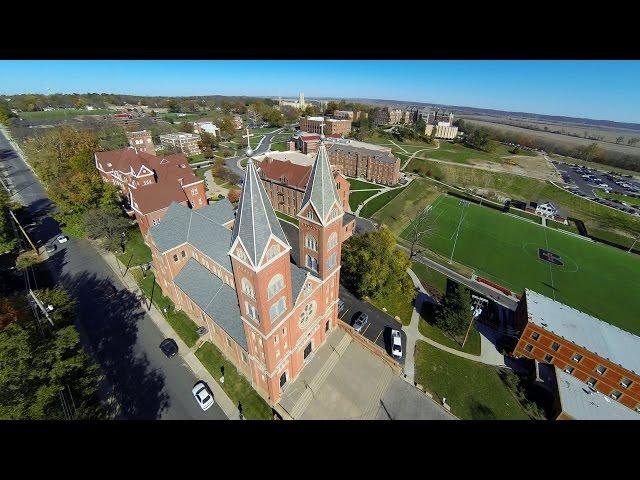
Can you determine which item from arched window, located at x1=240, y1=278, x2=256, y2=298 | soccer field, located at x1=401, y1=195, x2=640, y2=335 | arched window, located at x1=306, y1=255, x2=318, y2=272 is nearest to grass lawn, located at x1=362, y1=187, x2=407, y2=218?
soccer field, located at x1=401, y1=195, x2=640, y2=335

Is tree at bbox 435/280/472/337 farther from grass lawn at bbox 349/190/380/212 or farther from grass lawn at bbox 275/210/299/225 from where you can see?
grass lawn at bbox 349/190/380/212

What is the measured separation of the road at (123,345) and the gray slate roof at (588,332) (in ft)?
126

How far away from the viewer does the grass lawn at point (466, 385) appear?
96.7 feet

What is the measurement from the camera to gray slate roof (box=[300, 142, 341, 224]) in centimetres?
2633

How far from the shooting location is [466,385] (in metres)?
31.8

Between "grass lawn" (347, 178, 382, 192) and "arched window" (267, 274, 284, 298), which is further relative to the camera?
"grass lawn" (347, 178, 382, 192)

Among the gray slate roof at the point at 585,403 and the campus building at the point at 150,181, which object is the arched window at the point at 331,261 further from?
the campus building at the point at 150,181

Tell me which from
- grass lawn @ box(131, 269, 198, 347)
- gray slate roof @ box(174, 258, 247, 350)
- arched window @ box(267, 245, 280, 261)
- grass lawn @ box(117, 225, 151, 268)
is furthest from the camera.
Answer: grass lawn @ box(117, 225, 151, 268)

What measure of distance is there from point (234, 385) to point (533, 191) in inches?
3890

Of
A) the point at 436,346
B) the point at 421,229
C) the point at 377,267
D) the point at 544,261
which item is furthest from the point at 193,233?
the point at 544,261

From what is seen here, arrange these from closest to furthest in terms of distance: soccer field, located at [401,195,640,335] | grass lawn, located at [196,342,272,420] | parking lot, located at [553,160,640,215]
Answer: grass lawn, located at [196,342,272,420] < soccer field, located at [401,195,640,335] < parking lot, located at [553,160,640,215]

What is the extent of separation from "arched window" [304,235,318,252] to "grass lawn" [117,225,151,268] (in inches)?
1275
